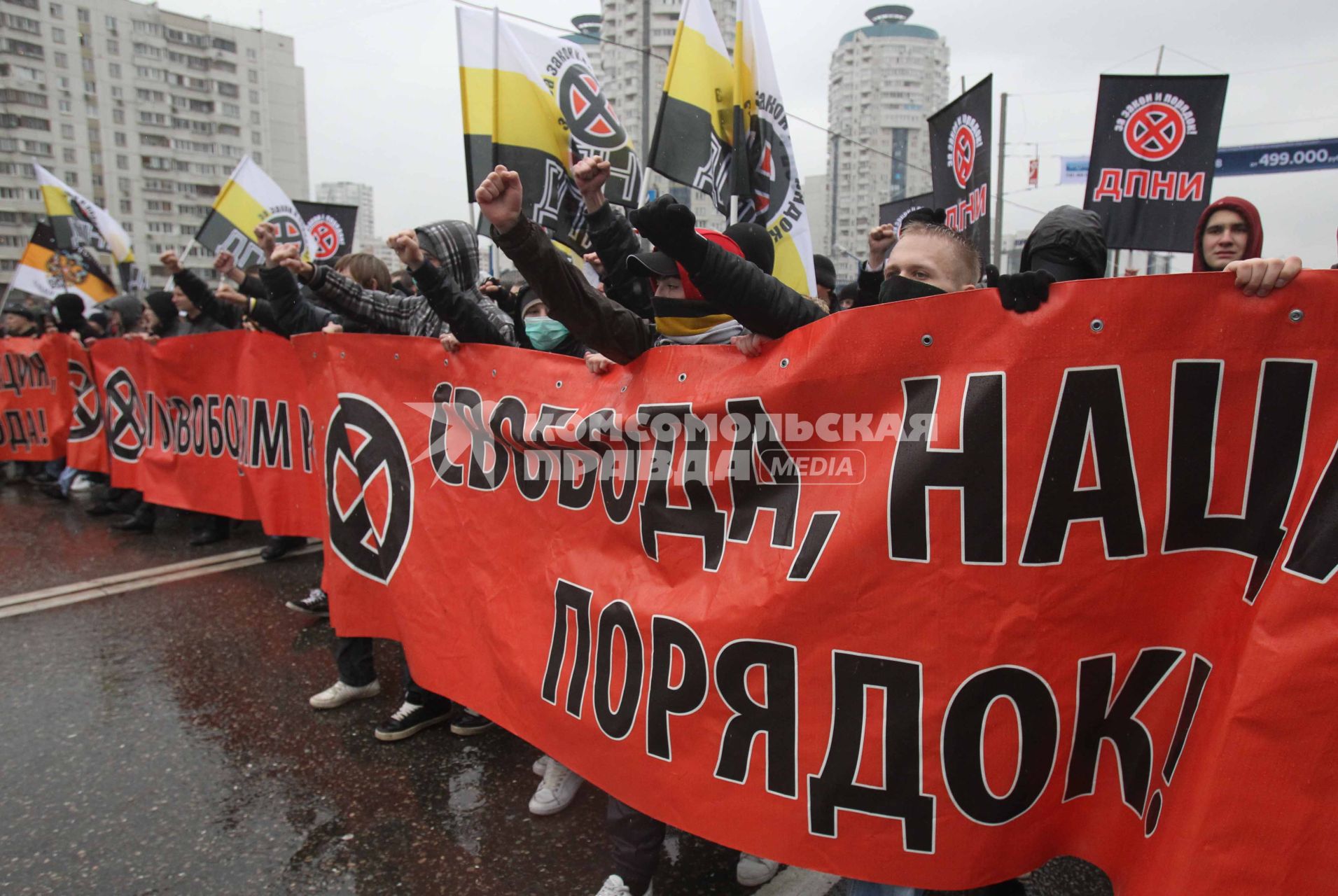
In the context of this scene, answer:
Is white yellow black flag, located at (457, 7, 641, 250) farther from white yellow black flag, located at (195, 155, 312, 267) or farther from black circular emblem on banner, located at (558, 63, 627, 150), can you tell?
white yellow black flag, located at (195, 155, 312, 267)

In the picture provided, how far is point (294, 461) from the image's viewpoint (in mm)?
4855

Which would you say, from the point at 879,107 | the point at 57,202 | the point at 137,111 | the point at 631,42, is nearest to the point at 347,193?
the point at 137,111

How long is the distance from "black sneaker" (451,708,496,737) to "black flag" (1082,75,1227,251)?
4.66 m

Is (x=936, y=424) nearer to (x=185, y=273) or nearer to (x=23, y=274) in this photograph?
(x=185, y=273)

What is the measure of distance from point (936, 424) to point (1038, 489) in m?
0.25

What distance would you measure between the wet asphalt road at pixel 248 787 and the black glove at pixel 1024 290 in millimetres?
1746

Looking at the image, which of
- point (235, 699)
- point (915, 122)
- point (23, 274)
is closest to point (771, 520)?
point (235, 699)

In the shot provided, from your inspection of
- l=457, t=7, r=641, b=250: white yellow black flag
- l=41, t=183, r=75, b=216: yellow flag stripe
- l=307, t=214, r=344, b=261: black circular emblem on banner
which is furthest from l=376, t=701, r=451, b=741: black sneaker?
l=41, t=183, r=75, b=216: yellow flag stripe

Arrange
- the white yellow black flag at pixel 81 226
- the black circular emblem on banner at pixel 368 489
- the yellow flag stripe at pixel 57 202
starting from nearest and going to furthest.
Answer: the black circular emblem on banner at pixel 368 489
the white yellow black flag at pixel 81 226
the yellow flag stripe at pixel 57 202

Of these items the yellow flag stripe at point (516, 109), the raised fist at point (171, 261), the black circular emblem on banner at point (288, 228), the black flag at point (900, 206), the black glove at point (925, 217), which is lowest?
the black glove at point (925, 217)

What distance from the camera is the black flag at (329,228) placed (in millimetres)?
8938

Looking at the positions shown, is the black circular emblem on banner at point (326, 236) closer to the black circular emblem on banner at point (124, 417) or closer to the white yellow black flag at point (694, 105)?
the black circular emblem on banner at point (124, 417)

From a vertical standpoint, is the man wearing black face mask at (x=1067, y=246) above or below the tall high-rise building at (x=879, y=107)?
below

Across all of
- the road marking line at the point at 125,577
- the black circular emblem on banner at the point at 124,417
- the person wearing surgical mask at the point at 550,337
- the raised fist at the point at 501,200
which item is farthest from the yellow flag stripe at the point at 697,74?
the black circular emblem on banner at the point at 124,417
